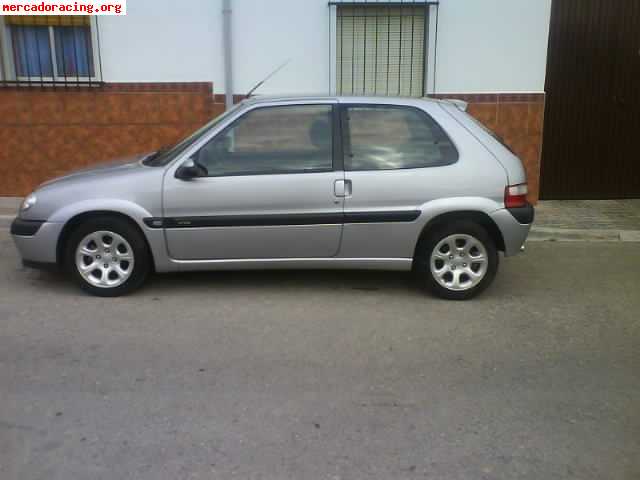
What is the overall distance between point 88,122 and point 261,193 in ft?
14.7

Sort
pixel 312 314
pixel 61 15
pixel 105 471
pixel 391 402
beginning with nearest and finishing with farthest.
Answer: pixel 105 471
pixel 391 402
pixel 312 314
pixel 61 15

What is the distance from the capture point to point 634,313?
16.8 ft

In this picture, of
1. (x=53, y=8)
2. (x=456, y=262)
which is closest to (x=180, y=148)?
(x=456, y=262)

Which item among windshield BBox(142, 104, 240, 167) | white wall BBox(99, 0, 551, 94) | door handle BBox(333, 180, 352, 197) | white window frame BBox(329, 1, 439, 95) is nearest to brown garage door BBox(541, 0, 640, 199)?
white wall BBox(99, 0, 551, 94)

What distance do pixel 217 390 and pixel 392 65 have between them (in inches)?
239

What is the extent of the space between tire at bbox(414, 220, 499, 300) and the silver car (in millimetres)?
11

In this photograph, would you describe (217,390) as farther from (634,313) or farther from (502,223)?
(634,313)

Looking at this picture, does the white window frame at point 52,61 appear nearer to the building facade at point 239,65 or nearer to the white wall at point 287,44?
the building facade at point 239,65

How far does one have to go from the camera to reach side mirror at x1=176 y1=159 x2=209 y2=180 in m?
5.04

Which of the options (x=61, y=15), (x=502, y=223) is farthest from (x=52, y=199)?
(x=61, y=15)

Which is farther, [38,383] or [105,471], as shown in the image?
[38,383]

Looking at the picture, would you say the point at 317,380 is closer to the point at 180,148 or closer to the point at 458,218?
the point at 458,218

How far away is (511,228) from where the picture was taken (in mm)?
5230

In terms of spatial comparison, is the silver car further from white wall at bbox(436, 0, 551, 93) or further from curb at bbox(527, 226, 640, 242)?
white wall at bbox(436, 0, 551, 93)
